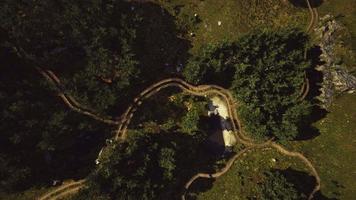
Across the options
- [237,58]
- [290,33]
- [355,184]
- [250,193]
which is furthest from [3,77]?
[355,184]

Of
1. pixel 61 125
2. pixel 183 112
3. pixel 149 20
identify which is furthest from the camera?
pixel 149 20

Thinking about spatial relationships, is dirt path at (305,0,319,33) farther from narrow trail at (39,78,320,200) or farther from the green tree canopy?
the green tree canopy

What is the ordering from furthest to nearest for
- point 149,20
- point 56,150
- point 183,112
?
point 149,20
point 183,112
point 56,150

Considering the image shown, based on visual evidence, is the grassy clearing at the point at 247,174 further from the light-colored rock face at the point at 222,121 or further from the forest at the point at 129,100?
the light-colored rock face at the point at 222,121

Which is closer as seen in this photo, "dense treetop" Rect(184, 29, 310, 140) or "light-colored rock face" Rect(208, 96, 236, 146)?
"dense treetop" Rect(184, 29, 310, 140)

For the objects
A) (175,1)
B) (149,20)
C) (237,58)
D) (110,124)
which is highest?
(175,1)

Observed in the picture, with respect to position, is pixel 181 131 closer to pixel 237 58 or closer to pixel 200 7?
pixel 237 58

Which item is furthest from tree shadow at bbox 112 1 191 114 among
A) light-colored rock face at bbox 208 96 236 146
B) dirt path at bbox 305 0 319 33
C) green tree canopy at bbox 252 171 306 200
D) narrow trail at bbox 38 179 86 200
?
green tree canopy at bbox 252 171 306 200
